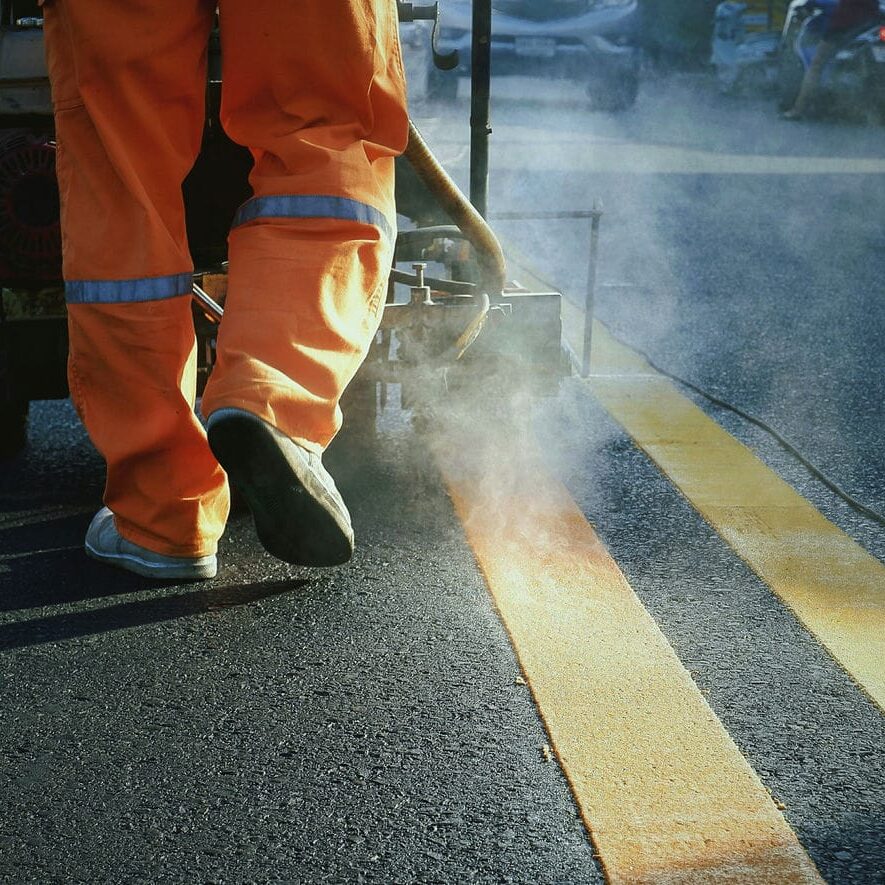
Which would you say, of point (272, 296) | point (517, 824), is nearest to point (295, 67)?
point (272, 296)

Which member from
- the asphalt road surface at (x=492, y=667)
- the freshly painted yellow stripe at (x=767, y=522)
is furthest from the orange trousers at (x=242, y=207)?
the freshly painted yellow stripe at (x=767, y=522)

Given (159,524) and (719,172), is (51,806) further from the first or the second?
(719,172)

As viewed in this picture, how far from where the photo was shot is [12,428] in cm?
351

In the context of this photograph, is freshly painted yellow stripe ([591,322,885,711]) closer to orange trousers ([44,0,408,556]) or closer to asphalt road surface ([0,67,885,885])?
asphalt road surface ([0,67,885,885])

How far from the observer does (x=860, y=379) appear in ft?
14.3

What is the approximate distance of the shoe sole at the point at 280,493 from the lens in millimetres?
2189

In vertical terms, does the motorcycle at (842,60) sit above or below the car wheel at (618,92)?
above

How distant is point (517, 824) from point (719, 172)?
329 inches

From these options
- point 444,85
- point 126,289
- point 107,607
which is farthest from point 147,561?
point 444,85

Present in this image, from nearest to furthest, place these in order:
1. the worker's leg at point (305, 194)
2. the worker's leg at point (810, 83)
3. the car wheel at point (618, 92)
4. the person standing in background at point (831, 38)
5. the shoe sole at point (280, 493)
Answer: the shoe sole at point (280, 493), the worker's leg at point (305, 194), the person standing in background at point (831, 38), the worker's leg at point (810, 83), the car wheel at point (618, 92)

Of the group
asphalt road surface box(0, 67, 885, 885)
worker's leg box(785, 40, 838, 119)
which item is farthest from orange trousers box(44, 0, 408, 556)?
worker's leg box(785, 40, 838, 119)

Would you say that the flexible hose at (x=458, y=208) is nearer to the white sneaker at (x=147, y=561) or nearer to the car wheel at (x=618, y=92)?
the white sneaker at (x=147, y=561)

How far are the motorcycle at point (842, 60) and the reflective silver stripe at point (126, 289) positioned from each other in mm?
11581

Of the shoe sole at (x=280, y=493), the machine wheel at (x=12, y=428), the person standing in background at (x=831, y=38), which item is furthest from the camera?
the person standing in background at (x=831, y=38)
